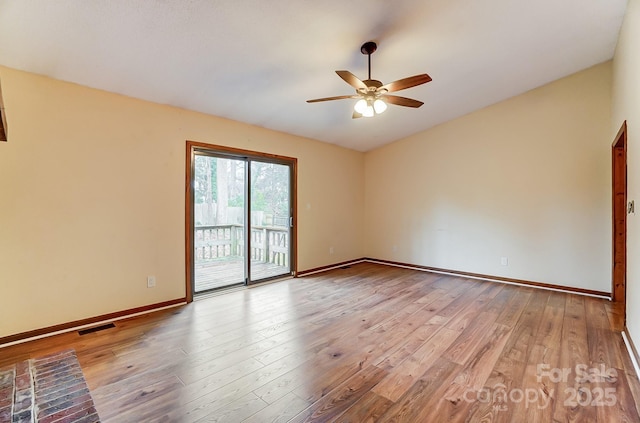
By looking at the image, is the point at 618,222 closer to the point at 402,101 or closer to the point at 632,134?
the point at 632,134

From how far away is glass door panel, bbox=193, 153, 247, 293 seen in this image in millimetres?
3996

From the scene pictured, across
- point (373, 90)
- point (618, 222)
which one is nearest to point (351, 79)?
point (373, 90)

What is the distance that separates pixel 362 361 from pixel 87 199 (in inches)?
122

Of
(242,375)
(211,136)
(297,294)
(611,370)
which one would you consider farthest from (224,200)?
(611,370)

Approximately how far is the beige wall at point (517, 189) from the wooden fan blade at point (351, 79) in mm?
3162

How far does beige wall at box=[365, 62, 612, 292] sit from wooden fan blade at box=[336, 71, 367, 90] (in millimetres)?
3162

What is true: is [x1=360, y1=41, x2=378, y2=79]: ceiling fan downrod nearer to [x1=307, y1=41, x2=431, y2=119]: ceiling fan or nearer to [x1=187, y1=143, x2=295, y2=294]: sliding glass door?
[x1=307, y1=41, x2=431, y2=119]: ceiling fan

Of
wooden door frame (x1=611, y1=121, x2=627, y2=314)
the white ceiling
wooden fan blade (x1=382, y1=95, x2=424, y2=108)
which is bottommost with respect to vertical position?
wooden door frame (x1=611, y1=121, x2=627, y2=314)

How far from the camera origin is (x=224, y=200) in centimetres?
426

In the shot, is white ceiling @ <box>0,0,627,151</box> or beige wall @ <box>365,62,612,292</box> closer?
white ceiling @ <box>0,0,627,151</box>

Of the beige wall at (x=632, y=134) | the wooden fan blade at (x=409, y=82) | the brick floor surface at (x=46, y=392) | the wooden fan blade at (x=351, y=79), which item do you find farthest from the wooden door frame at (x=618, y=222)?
the brick floor surface at (x=46, y=392)

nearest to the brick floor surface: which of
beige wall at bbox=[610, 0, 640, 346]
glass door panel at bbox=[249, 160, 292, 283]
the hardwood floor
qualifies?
the hardwood floor

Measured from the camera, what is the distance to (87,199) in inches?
118

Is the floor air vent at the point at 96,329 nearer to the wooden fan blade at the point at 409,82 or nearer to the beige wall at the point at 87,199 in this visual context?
the beige wall at the point at 87,199
